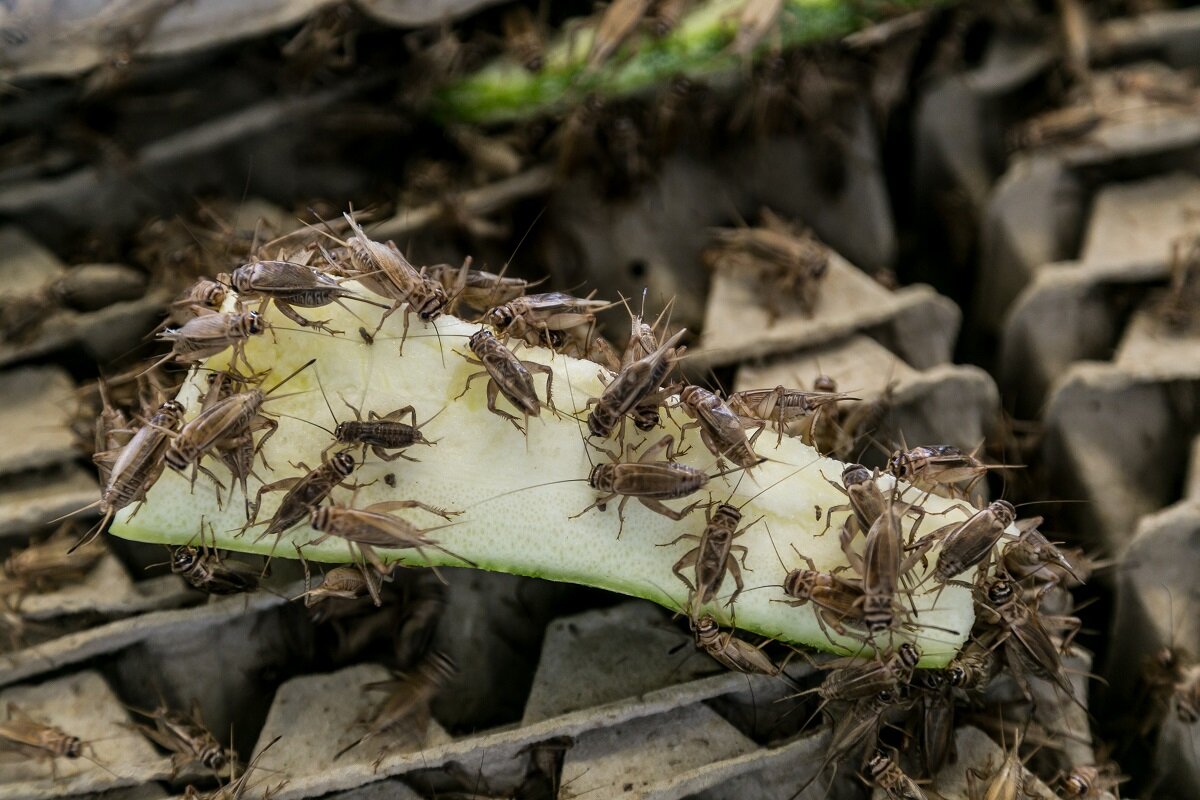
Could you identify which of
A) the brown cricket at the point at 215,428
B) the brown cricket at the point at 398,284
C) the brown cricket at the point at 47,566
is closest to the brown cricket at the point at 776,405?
the brown cricket at the point at 398,284

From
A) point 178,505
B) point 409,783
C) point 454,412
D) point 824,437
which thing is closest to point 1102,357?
point 824,437

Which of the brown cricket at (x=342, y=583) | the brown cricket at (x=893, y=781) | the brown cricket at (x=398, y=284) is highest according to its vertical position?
the brown cricket at (x=398, y=284)

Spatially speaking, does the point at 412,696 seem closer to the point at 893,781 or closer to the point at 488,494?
the point at 488,494

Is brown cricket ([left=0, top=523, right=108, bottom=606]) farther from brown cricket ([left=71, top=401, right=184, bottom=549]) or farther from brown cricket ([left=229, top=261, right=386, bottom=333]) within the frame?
brown cricket ([left=229, top=261, right=386, bottom=333])

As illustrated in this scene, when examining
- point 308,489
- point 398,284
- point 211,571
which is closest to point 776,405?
point 398,284

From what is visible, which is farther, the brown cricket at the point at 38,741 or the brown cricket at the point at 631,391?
the brown cricket at the point at 38,741

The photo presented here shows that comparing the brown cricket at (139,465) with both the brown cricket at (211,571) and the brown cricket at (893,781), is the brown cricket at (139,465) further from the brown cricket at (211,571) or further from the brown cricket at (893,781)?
the brown cricket at (893,781)

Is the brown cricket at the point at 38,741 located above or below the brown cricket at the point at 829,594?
below

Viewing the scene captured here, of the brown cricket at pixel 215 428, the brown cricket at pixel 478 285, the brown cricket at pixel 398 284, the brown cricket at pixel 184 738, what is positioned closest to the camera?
the brown cricket at pixel 215 428

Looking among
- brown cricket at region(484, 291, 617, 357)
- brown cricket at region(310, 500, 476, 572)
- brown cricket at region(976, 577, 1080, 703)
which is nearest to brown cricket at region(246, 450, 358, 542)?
brown cricket at region(310, 500, 476, 572)

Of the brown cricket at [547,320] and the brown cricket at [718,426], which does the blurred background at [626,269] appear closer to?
the brown cricket at [547,320]

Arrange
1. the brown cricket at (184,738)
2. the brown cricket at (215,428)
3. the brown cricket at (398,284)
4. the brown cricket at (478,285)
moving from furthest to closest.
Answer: the brown cricket at (478,285) < the brown cricket at (184,738) < the brown cricket at (398,284) < the brown cricket at (215,428)
